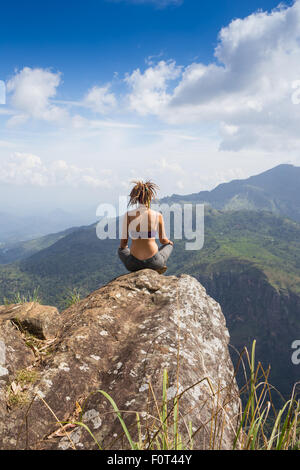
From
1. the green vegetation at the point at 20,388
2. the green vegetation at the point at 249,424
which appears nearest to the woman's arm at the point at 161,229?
the green vegetation at the point at 20,388

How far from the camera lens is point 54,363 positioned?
417cm

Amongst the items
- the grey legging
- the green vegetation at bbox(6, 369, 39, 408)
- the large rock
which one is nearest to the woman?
the grey legging

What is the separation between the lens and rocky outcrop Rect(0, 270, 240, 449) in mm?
3109

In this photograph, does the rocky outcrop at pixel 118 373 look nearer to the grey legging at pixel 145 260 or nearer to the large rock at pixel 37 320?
the large rock at pixel 37 320

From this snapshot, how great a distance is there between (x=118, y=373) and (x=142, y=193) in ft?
19.2

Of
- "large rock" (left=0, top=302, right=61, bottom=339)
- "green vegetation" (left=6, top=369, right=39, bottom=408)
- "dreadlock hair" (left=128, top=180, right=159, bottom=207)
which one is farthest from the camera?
"dreadlock hair" (left=128, top=180, right=159, bottom=207)

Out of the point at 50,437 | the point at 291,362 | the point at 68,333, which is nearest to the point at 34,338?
the point at 68,333

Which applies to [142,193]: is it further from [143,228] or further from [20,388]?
[20,388]

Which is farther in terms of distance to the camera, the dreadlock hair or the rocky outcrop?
the dreadlock hair

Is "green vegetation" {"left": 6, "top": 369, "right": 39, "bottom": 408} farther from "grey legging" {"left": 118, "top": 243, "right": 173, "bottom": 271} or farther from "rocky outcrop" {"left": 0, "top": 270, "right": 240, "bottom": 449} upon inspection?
"grey legging" {"left": 118, "top": 243, "right": 173, "bottom": 271}

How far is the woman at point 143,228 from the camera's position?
8883mm

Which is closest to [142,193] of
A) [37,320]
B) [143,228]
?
[143,228]
